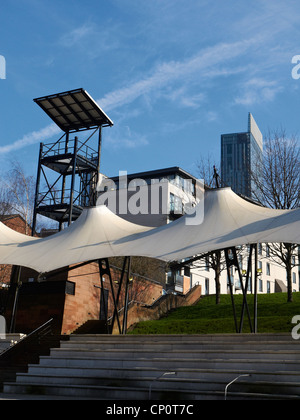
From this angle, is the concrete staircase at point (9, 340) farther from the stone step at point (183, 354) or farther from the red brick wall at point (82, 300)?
the stone step at point (183, 354)

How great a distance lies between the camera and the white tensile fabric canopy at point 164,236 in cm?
1781

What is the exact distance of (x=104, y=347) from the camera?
1772 cm

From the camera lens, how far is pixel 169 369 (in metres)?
14.2

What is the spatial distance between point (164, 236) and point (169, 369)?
7012 millimetres

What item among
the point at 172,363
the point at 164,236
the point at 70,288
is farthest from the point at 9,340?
the point at 172,363

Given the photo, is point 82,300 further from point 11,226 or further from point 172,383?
point 11,226

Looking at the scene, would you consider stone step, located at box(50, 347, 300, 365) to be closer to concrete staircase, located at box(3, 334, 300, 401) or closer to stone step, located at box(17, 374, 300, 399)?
concrete staircase, located at box(3, 334, 300, 401)

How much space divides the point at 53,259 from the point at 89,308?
7.14 metres

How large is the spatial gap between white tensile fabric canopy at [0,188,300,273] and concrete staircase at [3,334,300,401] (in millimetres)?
3222

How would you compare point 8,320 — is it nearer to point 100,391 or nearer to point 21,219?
point 100,391

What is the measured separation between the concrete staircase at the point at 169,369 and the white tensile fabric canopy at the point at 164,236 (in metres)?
3.22

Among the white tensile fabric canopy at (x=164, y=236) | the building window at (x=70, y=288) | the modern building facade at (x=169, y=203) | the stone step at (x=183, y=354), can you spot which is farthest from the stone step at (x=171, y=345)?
the modern building facade at (x=169, y=203)

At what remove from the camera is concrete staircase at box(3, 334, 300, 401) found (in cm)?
1227

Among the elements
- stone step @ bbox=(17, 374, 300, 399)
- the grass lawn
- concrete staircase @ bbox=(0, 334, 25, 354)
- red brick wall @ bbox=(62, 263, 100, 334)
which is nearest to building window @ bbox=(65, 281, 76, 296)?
red brick wall @ bbox=(62, 263, 100, 334)
